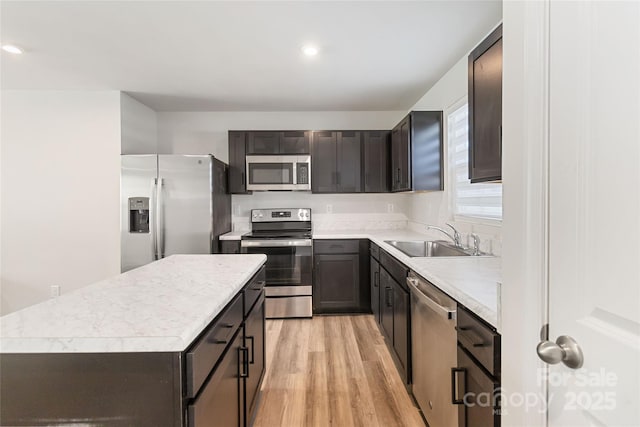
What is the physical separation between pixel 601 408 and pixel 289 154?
3.38m

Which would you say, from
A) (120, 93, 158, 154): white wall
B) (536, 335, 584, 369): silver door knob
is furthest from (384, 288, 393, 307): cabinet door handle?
(120, 93, 158, 154): white wall

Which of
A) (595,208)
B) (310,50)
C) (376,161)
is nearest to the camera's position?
(595,208)

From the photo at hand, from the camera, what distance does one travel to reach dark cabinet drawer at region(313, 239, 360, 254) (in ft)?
11.1

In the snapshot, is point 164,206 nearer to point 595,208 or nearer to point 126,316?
point 126,316

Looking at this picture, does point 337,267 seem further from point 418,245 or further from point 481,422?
point 481,422

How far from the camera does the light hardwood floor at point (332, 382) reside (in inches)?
70.5

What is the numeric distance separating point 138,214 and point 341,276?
89.1 inches

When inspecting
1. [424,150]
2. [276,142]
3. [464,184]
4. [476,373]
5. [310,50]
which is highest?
[310,50]

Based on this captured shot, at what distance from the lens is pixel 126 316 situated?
93 cm

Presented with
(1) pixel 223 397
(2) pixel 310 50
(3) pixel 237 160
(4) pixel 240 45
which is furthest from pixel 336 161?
(1) pixel 223 397

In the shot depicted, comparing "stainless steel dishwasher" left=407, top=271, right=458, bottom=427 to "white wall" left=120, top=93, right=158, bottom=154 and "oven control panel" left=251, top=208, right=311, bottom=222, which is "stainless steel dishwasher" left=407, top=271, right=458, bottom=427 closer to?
"oven control panel" left=251, top=208, right=311, bottom=222

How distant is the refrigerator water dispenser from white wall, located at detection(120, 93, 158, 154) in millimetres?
603

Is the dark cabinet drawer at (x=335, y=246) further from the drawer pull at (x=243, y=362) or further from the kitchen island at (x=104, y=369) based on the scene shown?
the kitchen island at (x=104, y=369)

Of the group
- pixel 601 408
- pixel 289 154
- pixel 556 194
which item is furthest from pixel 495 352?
pixel 289 154
